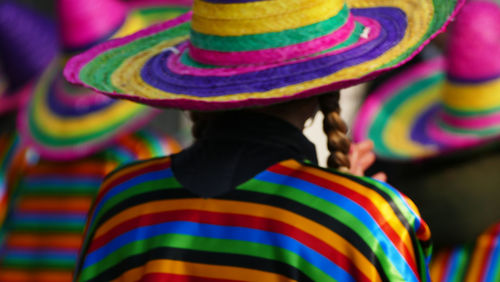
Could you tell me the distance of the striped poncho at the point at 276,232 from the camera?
1.76 meters

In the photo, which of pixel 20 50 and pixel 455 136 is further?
pixel 20 50

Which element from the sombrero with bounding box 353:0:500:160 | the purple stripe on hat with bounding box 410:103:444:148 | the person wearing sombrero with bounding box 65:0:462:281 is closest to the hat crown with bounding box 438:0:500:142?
the sombrero with bounding box 353:0:500:160

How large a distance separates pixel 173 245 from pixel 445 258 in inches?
56.9

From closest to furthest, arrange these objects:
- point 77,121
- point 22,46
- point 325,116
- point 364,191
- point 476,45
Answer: point 364,191, point 325,116, point 476,45, point 77,121, point 22,46

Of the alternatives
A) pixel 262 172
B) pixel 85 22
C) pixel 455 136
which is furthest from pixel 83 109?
pixel 262 172

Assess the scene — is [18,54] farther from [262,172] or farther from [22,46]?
[262,172]

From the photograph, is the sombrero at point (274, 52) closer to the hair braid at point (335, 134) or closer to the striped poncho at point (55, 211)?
the hair braid at point (335, 134)

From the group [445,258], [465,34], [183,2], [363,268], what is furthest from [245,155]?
[183,2]

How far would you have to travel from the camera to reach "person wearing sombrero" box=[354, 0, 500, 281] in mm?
3059

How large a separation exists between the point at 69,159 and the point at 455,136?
5.19 feet

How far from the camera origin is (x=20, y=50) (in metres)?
4.75

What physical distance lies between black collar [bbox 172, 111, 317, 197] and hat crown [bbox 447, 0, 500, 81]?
5.40 ft

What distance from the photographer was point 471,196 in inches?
122

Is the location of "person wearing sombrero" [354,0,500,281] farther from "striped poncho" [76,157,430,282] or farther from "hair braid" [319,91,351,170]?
"striped poncho" [76,157,430,282]
